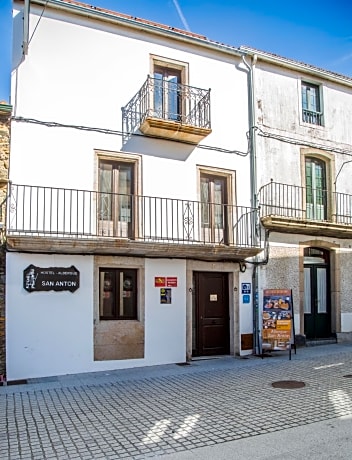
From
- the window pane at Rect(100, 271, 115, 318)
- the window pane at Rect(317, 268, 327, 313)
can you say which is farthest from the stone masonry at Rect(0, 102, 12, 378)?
the window pane at Rect(317, 268, 327, 313)

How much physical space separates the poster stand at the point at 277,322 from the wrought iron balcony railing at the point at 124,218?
147cm

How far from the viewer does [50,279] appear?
9.09 m

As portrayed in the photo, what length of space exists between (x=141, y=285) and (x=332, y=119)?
8.06 m

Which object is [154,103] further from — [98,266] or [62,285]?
[62,285]

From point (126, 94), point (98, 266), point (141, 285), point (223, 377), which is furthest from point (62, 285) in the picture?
point (126, 94)

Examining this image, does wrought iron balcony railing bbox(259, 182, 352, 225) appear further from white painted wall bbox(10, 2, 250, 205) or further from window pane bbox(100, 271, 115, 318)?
window pane bbox(100, 271, 115, 318)

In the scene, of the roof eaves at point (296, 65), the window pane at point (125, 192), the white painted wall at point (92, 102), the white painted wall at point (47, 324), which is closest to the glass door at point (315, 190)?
the white painted wall at point (92, 102)

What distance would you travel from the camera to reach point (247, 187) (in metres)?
11.8

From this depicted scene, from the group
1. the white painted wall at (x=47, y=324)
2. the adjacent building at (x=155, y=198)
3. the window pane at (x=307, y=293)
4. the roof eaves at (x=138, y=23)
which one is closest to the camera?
the white painted wall at (x=47, y=324)

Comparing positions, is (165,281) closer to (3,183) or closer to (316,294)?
(3,183)

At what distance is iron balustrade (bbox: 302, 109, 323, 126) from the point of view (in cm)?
1323

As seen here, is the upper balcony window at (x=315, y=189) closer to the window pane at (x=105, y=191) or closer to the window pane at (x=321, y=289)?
the window pane at (x=321, y=289)

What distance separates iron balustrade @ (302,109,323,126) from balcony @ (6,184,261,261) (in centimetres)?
369

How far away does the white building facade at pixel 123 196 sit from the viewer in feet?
29.8
